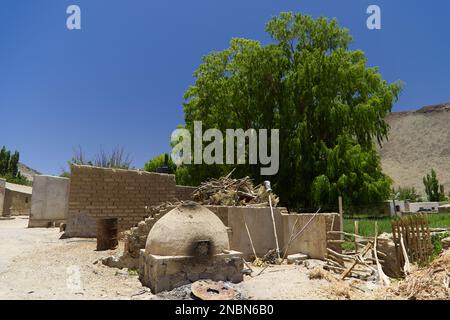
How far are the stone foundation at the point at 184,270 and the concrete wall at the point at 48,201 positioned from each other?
998 centimetres

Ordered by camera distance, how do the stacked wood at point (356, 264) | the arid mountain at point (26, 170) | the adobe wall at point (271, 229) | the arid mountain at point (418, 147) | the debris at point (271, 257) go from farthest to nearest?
the arid mountain at point (26, 170)
the arid mountain at point (418, 147)
the adobe wall at point (271, 229)
the debris at point (271, 257)
the stacked wood at point (356, 264)

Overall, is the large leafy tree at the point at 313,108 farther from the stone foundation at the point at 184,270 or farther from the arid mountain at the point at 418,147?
the arid mountain at the point at 418,147

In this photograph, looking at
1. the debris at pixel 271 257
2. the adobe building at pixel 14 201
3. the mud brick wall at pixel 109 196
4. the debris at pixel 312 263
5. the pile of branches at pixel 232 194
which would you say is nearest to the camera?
the debris at pixel 312 263

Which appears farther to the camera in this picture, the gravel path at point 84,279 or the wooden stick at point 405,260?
the wooden stick at point 405,260

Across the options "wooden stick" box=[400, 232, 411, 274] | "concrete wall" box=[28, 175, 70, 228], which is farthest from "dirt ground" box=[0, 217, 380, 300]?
"concrete wall" box=[28, 175, 70, 228]

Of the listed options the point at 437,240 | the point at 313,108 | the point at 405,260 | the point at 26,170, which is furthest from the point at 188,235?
the point at 26,170

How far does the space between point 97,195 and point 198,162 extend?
11.9 m

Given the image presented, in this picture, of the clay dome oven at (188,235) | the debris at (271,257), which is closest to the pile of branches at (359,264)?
the debris at (271,257)

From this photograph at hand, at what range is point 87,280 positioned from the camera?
6.45 metres

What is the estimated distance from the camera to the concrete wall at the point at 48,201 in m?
14.6

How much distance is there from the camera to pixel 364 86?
18.8 metres

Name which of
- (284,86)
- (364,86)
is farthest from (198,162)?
(364,86)

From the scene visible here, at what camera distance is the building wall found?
77.7 feet
